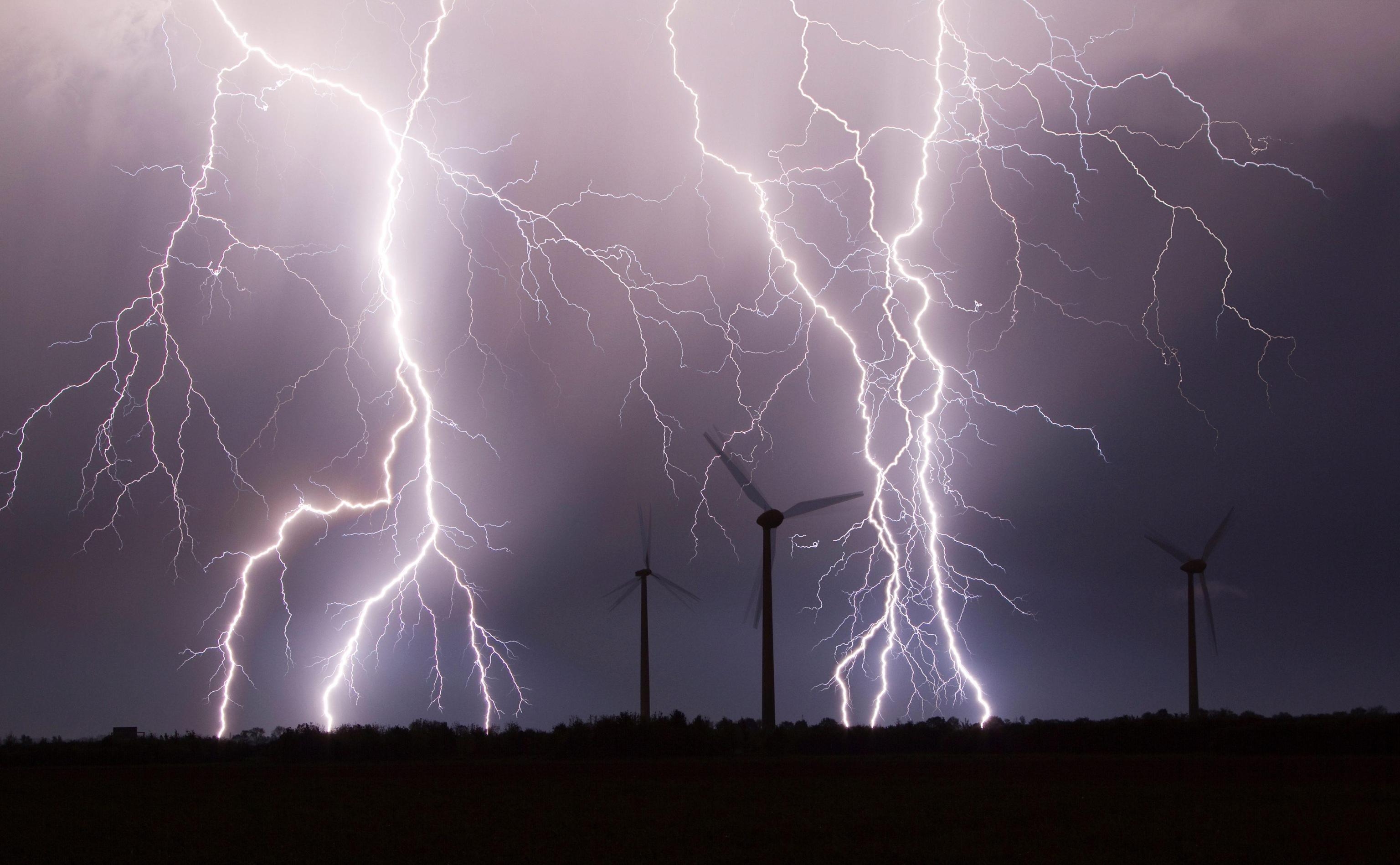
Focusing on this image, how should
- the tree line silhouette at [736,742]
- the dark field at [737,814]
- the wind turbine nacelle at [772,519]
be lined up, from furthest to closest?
the wind turbine nacelle at [772,519] → the tree line silhouette at [736,742] → the dark field at [737,814]

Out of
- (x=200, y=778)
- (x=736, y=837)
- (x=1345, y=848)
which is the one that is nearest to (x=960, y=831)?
(x=736, y=837)

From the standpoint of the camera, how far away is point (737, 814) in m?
14.9

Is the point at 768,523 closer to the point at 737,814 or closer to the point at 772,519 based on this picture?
the point at 772,519

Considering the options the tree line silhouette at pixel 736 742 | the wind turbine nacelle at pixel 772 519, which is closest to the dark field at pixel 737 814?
the tree line silhouette at pixel 736 742

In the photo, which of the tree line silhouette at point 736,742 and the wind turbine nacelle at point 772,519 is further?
the wind turbine nacelle at point 772,519

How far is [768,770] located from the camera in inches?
906

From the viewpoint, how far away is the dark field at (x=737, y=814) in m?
12.1

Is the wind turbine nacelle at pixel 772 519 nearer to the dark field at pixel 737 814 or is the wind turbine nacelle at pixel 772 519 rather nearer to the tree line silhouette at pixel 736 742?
the tree line silhouette at pixel 736 742

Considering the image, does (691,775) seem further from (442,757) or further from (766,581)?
(766,581)

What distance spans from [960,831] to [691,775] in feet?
30.8

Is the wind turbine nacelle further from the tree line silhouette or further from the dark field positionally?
the dark field

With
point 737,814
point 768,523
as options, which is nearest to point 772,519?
point 768,523

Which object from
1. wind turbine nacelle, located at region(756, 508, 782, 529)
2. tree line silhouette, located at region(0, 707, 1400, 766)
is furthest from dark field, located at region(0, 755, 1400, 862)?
wind turbine nacelle, located at region(756, 508, 782, 529)

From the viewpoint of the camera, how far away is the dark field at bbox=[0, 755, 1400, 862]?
12.1 m
